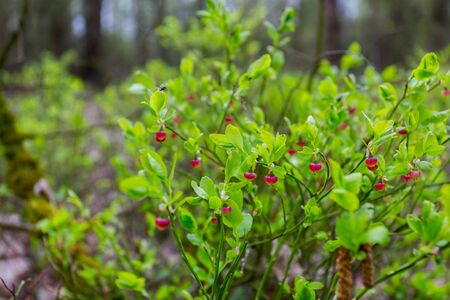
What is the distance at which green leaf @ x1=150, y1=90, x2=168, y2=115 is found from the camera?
0.92m

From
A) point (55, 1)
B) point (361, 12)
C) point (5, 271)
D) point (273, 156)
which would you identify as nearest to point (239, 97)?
point (273, 156)

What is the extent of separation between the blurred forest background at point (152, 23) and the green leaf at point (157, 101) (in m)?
4.66

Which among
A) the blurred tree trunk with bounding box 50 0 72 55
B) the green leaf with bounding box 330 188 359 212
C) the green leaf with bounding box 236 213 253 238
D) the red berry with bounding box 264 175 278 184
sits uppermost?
the green leaf with bounding box 330 188 359 212

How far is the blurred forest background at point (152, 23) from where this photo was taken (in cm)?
1034

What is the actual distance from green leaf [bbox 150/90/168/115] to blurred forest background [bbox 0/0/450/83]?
4660mm

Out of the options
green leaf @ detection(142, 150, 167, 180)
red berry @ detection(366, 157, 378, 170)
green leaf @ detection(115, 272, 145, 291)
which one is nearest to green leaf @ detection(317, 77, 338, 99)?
red berry @ detection(366, 157, 378, 170)

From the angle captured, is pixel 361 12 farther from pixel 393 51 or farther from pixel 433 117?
pixel 433 117

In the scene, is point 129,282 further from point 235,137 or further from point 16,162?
point 16,162

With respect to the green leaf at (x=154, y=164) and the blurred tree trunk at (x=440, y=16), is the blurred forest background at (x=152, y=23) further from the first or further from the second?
the green leaf at (x=154, y=164)

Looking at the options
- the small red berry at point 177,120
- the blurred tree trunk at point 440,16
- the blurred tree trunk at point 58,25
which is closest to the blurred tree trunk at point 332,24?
the small red berry at point 177,120

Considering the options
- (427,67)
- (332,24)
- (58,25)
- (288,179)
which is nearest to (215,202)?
(288,179)

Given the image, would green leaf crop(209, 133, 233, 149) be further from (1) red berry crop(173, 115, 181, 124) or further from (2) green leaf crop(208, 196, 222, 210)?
(1) red berry crop(173, 115, 181, 124)

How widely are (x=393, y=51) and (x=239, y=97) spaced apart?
18259 millimetres

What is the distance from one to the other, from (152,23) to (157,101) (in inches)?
356
